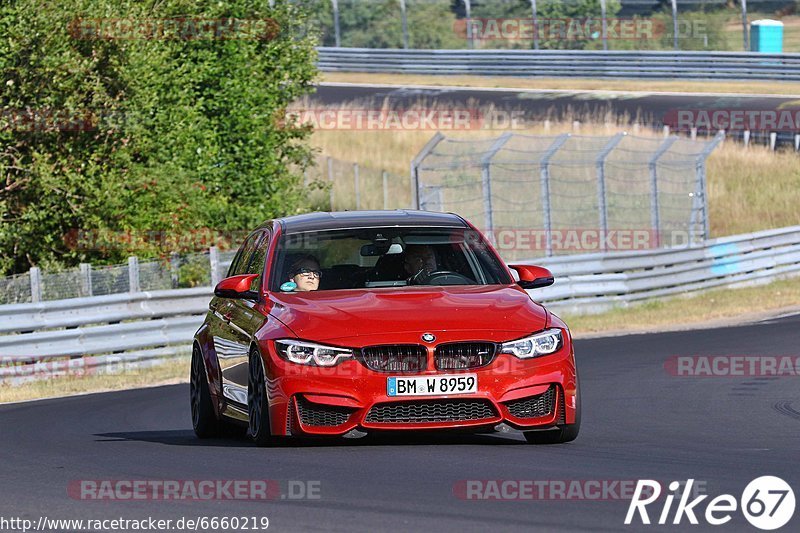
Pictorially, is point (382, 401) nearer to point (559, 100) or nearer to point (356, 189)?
point (356, 189)

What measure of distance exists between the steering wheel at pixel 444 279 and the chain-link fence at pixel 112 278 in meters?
10.3

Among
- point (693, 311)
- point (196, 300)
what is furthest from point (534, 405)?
point (693, 311)

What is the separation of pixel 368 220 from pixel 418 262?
18.7 inches

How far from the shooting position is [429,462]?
27.6ft

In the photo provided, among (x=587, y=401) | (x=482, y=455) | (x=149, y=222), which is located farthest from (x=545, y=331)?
(x=149, y=222)

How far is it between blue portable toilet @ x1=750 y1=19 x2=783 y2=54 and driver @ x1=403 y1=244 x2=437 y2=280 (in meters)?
40.4

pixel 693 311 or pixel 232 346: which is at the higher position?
pixel 232 346

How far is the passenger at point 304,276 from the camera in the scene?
10086 mm

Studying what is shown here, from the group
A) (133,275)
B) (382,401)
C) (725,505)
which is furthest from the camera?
(133,275)

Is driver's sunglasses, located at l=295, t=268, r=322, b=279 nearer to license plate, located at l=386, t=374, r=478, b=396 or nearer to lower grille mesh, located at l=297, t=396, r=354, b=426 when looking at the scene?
lower grille mesh, located at l=297, t=396, r=354, b=426

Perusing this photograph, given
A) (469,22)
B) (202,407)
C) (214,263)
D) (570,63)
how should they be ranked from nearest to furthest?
(202,407), (214,263), (570,63), (469,22)

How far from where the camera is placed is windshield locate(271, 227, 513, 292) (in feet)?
33.3

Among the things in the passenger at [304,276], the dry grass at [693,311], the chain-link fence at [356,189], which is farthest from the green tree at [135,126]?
the passenger at [304,276]

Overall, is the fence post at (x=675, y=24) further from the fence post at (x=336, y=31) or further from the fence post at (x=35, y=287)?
the fence post at (x=35, y=287)
